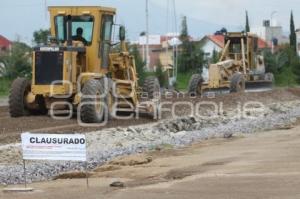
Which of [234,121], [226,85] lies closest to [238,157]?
[234,121]

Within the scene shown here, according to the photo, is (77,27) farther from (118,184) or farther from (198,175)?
(118,184)

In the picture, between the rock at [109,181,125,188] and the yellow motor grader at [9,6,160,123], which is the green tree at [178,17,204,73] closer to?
the yellow motor grader at [9,6,160,123]

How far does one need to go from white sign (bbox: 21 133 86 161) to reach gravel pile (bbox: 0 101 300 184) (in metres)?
1.71

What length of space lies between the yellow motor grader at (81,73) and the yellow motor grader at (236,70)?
13.3m

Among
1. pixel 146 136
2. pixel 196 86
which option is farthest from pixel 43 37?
pixel 146 136

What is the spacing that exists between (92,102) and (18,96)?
3002 millimetres

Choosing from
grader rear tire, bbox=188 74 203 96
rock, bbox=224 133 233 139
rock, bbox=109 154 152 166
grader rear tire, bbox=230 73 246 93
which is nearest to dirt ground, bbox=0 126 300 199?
rock, bbox=109 154 152 166

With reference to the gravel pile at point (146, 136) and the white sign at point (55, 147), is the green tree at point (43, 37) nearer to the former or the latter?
the gravel pile at point (146, 136)

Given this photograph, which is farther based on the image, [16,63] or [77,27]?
[16,63]

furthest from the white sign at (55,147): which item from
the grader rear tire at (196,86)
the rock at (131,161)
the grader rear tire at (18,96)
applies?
the grader rear tire at (196,86)

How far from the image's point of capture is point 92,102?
22.3 meters

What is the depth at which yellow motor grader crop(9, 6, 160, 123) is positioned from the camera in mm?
23156

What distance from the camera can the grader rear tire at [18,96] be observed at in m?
24.1

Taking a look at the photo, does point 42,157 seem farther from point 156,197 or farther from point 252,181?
point 252,181
